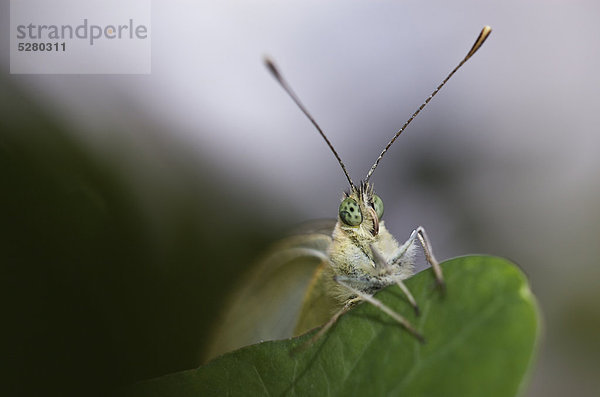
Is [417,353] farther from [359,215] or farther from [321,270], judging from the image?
[321,270]

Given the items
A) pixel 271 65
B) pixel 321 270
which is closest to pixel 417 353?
pixel 271 65

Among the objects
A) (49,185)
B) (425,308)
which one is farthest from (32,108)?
(425,308)

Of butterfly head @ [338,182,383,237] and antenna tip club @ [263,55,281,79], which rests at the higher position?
antenna tip club @ [263,55,281,79]

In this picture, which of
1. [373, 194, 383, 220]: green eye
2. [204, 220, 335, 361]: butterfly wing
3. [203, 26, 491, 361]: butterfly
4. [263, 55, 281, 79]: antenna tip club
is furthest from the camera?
[204, 220, 335, 361]: butterfly wing

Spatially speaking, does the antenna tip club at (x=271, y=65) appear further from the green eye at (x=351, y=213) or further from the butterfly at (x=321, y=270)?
the green eye at (x=351, y=213)

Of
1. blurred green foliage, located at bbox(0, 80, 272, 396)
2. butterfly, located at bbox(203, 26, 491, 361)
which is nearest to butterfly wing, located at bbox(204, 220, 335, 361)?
butterfly, located at bbox(203, 26, 491, 361)

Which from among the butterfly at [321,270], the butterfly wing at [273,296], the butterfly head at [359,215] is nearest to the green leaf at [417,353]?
the butterfly at [321,270]

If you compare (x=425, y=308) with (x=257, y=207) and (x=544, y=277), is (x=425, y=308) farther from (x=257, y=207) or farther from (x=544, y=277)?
(x=544, y=277)

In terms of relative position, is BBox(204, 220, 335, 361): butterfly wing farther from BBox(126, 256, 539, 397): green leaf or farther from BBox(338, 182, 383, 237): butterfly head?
BBox(126, 256, 539, 397): green leaf
